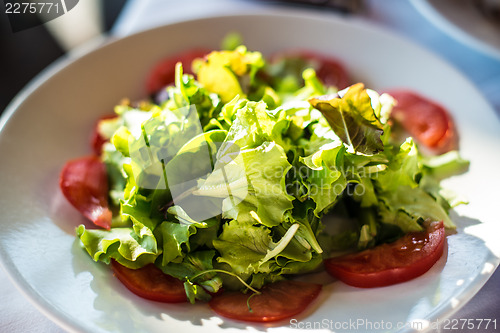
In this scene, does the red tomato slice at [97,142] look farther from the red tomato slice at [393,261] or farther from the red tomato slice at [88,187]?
the red tomato slice at [393,261]

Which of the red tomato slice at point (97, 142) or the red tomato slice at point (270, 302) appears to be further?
the red tomato slice at point (97, 142)

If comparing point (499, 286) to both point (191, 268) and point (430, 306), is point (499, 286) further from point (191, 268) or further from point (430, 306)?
point (191, 268)

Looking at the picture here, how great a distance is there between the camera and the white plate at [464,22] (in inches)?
56.6

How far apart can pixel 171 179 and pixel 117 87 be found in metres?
0.53

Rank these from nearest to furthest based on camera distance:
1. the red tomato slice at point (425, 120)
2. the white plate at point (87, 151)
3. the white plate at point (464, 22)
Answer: the white plate at point (87, 151) < the red tomato slice at point (425, 120) < the white plate at point (464, 22)

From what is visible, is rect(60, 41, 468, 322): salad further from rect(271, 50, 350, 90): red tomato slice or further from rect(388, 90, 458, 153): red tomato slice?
rect(271, 50, 350, 90): red tomato slice

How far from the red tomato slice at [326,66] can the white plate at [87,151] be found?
0.14ft

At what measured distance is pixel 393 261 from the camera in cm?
102

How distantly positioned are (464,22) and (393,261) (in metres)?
0.88

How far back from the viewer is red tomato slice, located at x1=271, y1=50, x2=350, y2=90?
1.47 m

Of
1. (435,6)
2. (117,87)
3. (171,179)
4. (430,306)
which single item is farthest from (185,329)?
(435,6)

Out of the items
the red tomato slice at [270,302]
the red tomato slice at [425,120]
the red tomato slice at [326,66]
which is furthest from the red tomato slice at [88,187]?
the red tomato slice at [425,120]

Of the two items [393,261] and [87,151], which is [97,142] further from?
[393,261]

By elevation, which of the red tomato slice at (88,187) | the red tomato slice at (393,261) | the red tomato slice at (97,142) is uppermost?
the red tomato slice at (97,142)
